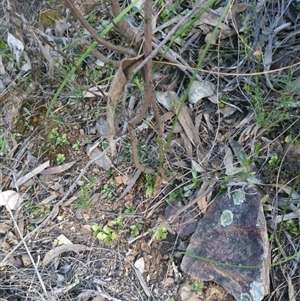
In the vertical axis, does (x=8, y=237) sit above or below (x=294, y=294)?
above

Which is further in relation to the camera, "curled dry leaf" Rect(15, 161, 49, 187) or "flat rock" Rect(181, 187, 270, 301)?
"curled dry leaf" Rect(15, 161, 49, 187)

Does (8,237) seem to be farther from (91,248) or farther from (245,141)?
(245,141)

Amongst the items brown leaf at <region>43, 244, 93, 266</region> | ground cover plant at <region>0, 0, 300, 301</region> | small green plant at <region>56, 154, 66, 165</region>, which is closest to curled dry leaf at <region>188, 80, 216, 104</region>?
ground cover plant at <region>0, 0, 300, 301</region>

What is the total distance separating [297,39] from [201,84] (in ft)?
1.21

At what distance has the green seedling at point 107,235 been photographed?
154 centimetres

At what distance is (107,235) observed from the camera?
5.07 feet

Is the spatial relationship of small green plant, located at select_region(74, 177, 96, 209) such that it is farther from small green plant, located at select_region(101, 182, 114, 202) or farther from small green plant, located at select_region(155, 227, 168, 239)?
small green plant, located at select_region(155, 227, 168, 239)

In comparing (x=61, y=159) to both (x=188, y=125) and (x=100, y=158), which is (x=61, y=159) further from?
(x=188, y=125)

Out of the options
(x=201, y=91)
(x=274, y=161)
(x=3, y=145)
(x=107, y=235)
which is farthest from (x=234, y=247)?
(x=3, y=145)

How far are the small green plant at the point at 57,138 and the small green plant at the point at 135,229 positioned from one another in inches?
17.7

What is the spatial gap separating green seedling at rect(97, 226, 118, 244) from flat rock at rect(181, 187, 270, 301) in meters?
0.27

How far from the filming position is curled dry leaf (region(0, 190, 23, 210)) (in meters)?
1.68

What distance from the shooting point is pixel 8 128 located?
1793 mm

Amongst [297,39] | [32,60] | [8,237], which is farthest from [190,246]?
[32,60]
